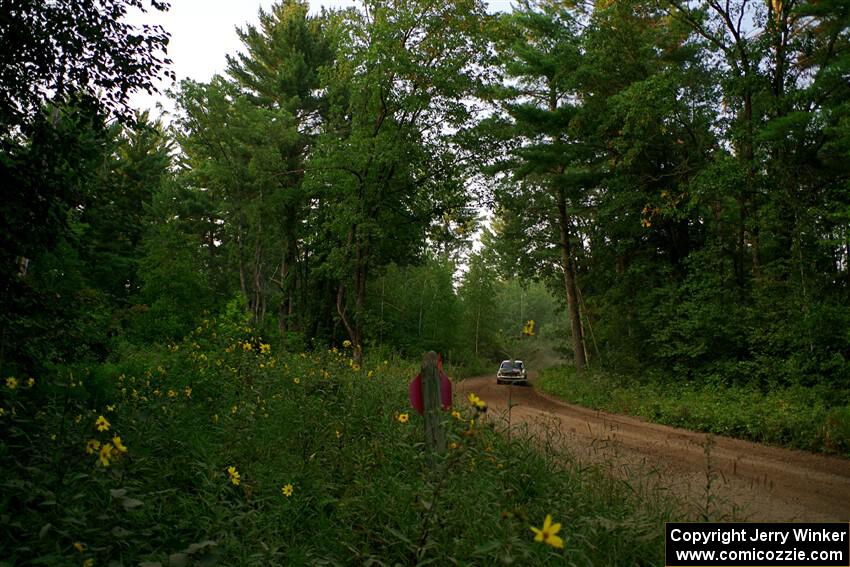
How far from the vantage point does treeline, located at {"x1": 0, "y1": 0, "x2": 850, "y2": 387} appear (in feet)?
37.6

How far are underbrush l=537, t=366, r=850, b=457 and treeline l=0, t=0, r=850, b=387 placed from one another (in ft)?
2.88

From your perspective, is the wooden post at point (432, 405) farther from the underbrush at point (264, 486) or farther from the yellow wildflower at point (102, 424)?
the yellow wildflower at point (102, 424)

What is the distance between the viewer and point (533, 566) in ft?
10.4

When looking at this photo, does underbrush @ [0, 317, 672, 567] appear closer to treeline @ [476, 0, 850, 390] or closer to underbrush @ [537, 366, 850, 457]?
underbrush @ [537, 366, 850, 457]

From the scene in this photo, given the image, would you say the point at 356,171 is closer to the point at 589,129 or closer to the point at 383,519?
the point at 589,129

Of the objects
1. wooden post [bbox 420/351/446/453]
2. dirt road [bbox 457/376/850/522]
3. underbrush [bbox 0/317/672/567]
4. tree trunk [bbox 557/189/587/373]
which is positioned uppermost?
tree trunk [bbox 557/189/587/373]

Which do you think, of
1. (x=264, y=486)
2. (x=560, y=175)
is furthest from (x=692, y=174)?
(x=264, y=486)

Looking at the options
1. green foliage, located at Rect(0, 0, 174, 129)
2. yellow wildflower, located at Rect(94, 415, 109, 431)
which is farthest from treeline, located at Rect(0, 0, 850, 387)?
yellow wildflower, located at Rect(94, 415, 109, 431)

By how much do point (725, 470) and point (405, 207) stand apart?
1235 centimetres

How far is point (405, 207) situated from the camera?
1741 centimetres

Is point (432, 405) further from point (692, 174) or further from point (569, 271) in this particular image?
point (569, 271)

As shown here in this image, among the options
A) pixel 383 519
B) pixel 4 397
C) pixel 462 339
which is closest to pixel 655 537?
pixel 383 519

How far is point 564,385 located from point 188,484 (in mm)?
16195

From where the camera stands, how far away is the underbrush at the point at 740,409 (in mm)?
8906
